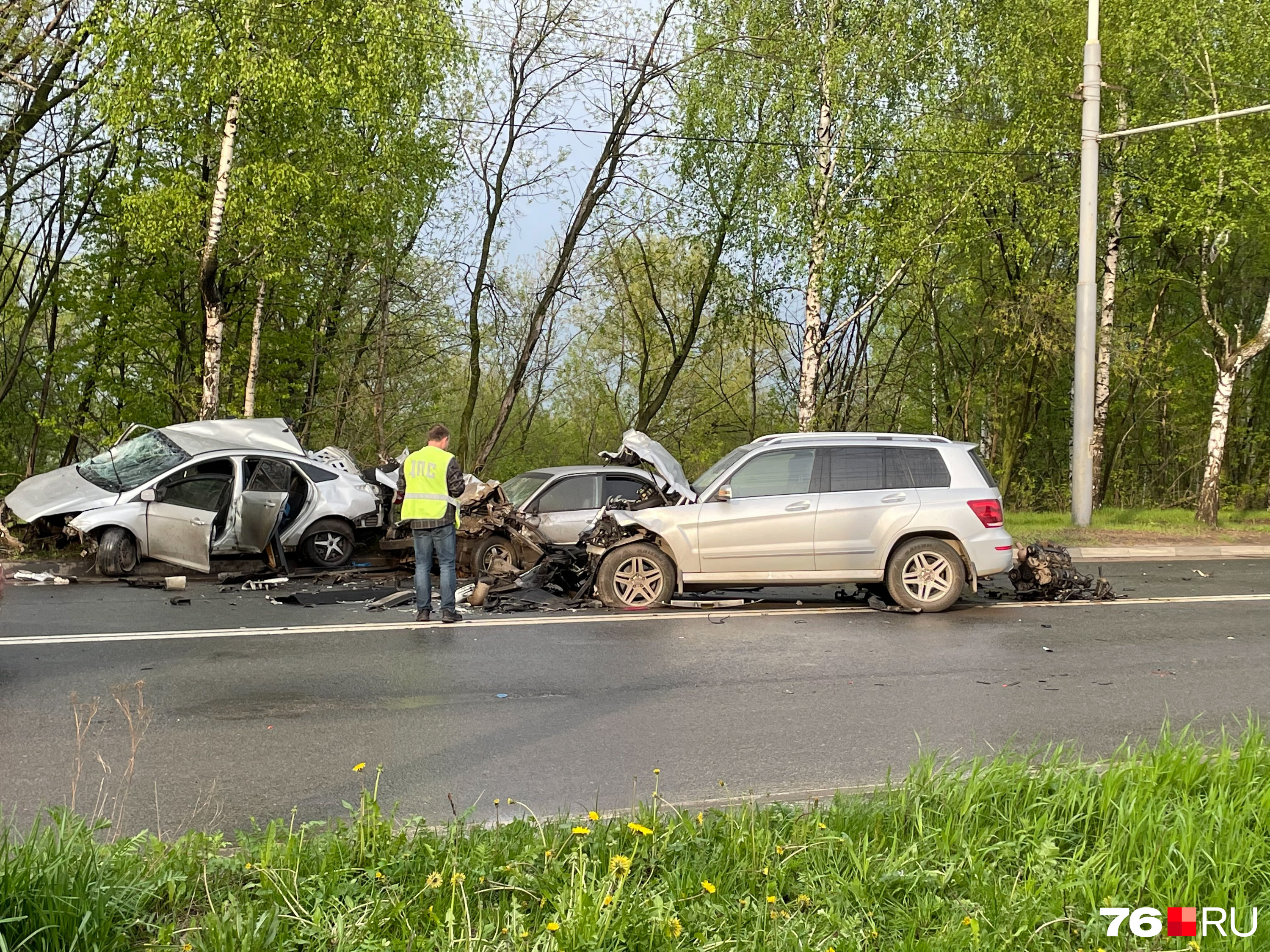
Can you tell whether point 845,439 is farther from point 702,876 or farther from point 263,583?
point 702,876

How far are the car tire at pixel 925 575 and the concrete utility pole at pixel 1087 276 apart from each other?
27.5 ft

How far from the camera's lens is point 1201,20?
20.1 meters

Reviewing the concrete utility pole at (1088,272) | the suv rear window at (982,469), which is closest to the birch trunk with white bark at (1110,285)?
the concrete utility pole at (1088,272)

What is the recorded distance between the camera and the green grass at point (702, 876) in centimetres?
303

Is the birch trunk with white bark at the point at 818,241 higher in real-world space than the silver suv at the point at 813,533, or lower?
higher

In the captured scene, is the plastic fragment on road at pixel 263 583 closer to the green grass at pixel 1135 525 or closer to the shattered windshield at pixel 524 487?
the shattered windshield at pixel 524 487

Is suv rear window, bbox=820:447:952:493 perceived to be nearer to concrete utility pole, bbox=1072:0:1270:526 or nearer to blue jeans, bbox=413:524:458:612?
blue jeans, bbox=413:524:458:612

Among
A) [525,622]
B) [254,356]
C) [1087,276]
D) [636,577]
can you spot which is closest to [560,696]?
[525,622]

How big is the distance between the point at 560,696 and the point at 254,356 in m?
18.5

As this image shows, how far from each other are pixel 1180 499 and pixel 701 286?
49.5 feet

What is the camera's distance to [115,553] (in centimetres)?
1181

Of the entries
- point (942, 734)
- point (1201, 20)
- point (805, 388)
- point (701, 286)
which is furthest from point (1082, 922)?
point (701, 286)

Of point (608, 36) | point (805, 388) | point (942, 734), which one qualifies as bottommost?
point (942, 734)

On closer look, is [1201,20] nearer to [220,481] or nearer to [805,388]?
[805,388]
